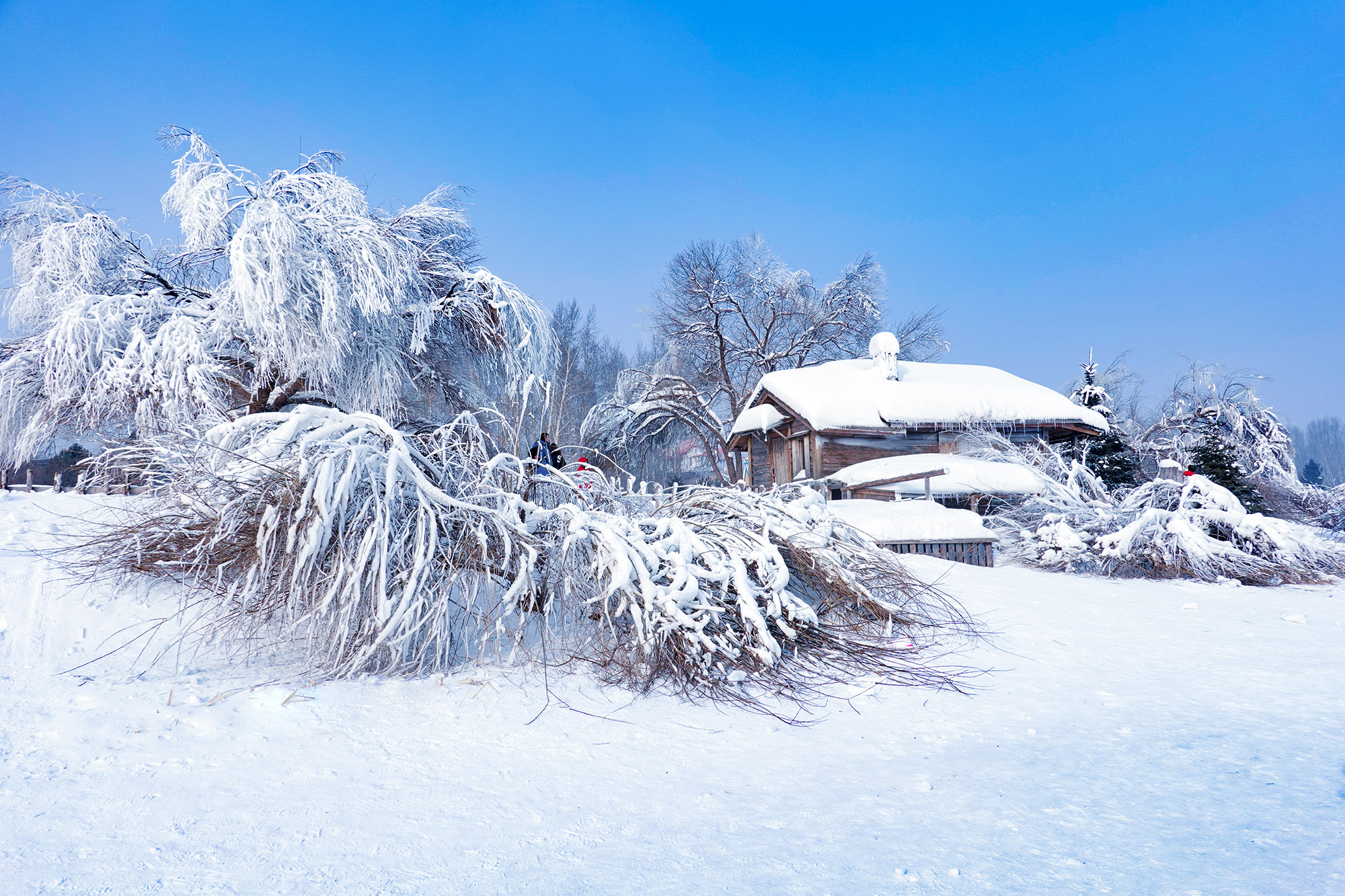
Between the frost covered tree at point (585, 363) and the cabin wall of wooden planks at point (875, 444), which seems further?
the frost covered tree at point (585, 363)

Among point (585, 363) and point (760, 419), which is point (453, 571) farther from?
point (585, 363)

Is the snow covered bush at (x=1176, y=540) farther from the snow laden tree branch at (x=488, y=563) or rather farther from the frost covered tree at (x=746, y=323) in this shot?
the frost covered tree at (x=746, y=323)

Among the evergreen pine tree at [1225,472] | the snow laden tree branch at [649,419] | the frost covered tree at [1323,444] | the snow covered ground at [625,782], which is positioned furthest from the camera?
the frost covered tree at [1323,444]

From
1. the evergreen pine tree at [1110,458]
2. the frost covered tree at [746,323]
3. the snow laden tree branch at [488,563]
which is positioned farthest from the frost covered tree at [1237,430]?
the snow laden tree branch at [488,563]

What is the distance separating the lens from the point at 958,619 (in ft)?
16.7

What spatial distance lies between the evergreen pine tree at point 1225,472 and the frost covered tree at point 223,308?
13.8 metres

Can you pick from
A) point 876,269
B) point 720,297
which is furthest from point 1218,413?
point 720,297

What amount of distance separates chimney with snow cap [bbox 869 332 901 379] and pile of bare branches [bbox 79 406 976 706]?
538 inches

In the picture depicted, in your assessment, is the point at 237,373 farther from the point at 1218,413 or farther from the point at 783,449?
the point at 1218,413

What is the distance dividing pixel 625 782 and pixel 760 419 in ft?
56.9

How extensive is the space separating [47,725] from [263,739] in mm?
815

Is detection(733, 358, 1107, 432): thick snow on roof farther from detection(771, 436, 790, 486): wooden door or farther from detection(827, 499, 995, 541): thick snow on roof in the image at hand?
detection(827, 499, 995, 541): thick snow on roof

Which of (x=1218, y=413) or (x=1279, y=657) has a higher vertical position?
(x=1218, y=413)

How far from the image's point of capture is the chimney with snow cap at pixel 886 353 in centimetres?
1745
